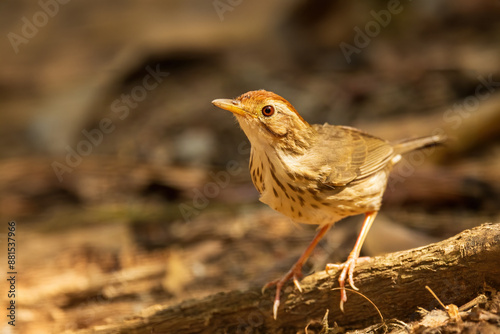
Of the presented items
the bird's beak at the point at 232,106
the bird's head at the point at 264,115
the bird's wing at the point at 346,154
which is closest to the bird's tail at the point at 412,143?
the bird's wing at the point at 346,154

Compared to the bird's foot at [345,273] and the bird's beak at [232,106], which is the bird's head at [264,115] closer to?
the bird's beak at [232,106]

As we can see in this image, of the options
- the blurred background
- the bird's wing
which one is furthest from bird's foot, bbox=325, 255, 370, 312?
the blurred background

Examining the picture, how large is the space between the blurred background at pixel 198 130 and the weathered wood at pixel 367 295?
1274 millimetres

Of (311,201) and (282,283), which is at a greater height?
(311,201)

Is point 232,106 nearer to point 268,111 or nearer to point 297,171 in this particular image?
point 268,111

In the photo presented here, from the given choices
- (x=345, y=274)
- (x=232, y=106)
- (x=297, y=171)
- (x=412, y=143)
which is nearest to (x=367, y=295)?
(x=345, y=274)

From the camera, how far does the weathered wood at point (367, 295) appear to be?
3066 mm

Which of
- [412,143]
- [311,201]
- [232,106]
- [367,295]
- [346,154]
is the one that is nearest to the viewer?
[367,295]

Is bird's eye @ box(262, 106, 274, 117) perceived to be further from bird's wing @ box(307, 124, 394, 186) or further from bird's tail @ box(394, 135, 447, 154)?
bird's tail @ box(394, 135, 447, 154)

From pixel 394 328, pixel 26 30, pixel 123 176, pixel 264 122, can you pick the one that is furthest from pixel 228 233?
pixel 26 30

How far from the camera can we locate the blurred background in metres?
5.43

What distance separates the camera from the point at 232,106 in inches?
143

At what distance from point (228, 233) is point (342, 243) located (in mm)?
1418

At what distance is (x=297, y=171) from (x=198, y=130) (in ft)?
16.5
